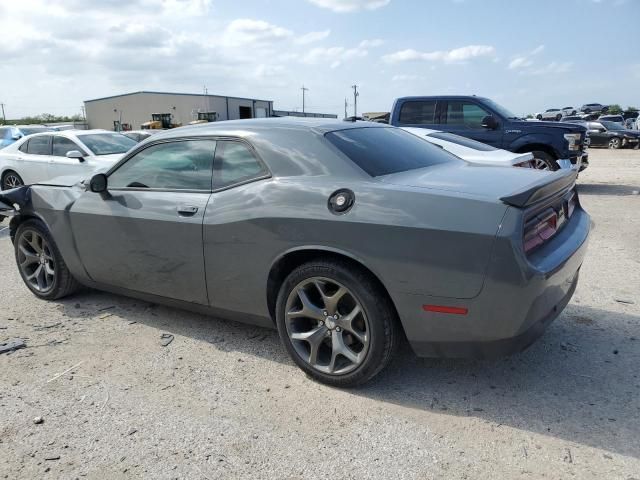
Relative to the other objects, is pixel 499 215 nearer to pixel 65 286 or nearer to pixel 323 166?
pixel 323 166

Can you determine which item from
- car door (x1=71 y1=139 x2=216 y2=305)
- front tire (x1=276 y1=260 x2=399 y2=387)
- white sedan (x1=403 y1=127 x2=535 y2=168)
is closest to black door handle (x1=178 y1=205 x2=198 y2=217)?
car door (x1=71 y1=139 x2=216 y2=305)

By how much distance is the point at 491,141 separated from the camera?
1023 cm

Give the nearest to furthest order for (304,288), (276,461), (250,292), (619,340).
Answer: (276,461) < (304,288) < (250,292) < (619,340)

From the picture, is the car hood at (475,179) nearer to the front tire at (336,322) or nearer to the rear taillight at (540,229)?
the rear taillight at (540,229)

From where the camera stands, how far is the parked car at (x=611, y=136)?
79.7 feet

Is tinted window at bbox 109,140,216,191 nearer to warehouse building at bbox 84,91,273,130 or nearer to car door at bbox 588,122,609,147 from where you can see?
car door at bbox 588,122,609,147

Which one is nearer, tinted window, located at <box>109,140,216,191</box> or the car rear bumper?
the car rear bumper

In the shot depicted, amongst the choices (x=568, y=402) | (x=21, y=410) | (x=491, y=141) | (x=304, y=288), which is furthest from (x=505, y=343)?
(x=491, y=141)

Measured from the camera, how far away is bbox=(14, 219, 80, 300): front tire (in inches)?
173

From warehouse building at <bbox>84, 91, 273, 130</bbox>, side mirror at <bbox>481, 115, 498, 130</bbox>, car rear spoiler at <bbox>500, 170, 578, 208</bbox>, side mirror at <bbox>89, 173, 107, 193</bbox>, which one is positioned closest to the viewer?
car rear spoiler at <bbox>500, 170, 578, 208</bbox>

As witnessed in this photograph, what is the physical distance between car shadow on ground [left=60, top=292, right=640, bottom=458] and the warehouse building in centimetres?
5521

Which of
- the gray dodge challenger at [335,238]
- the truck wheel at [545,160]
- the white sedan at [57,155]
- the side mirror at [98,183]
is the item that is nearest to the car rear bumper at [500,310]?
the gray dodge challenger at [335,238]

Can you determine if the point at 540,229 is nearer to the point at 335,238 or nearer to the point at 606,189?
the point at 335,238

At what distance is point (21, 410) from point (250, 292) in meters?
1.43
